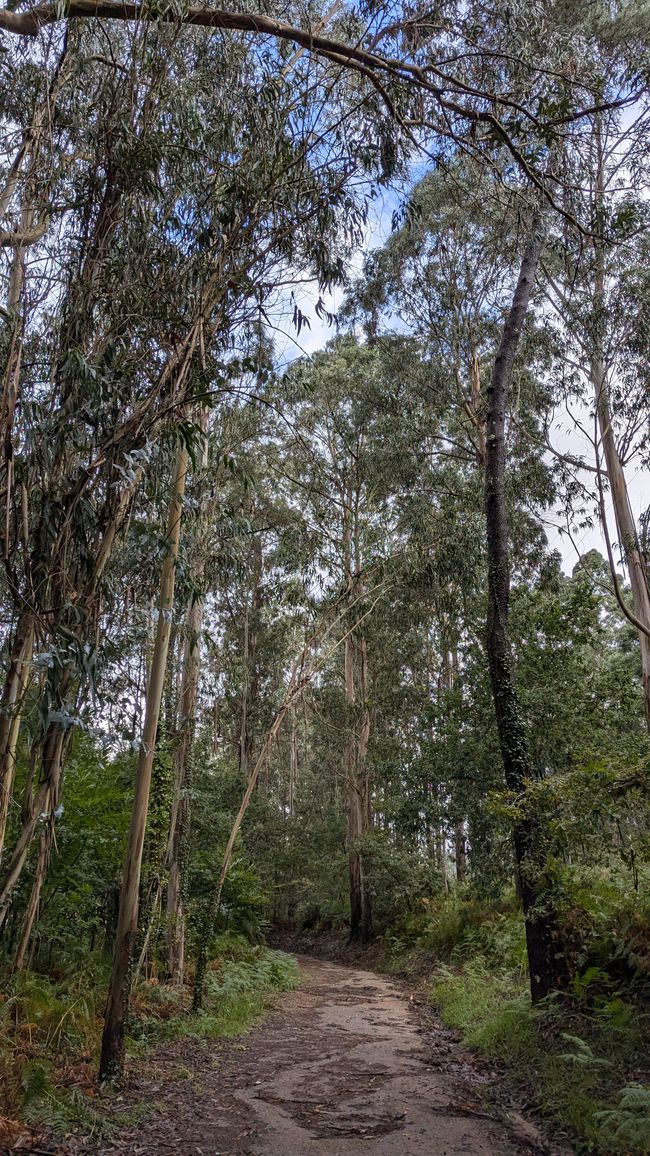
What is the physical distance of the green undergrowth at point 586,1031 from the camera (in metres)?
3.69

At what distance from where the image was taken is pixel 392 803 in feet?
45.1

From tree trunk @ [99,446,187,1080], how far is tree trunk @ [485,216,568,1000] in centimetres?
299

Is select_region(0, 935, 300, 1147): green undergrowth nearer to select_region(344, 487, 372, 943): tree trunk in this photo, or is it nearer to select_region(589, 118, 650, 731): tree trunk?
select_region(589, 118, 650, 731): tree trunk

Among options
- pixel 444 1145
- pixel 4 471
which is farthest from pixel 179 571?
pixel 444 1145

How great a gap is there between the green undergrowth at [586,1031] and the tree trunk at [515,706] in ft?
0.84

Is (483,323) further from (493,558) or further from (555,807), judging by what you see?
(555,807)

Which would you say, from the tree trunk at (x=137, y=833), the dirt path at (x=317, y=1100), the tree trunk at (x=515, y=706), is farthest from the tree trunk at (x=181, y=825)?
the tree trunk at (x=515, y=706)

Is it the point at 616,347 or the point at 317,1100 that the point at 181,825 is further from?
the point at 616,347

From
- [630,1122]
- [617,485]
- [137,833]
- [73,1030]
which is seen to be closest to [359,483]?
[617,485]

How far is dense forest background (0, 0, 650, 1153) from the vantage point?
14.1 feet

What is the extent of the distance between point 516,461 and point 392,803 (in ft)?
23.2

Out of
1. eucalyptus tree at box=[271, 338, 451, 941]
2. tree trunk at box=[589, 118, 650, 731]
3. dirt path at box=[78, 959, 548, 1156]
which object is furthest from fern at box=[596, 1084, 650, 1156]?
tree trunk at box=[589, 118, 650, 731]

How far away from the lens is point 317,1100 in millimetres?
4672

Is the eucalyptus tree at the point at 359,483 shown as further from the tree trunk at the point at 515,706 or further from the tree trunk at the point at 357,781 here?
the tree trunk at the point at 515,706
